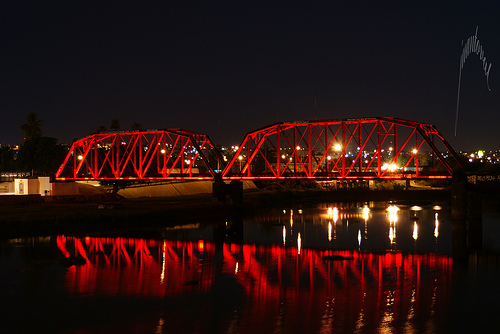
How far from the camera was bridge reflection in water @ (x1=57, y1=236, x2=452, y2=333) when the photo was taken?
1112 inches

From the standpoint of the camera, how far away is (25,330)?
2733 cm

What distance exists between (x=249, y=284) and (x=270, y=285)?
1.41m

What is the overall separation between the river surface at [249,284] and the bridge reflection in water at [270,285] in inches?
3.1

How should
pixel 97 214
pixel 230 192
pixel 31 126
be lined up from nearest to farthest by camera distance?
pixel 97 214 → pixel 230 192 → pixel 31 126

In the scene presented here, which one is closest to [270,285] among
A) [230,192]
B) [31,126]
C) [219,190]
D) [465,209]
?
[465,209]

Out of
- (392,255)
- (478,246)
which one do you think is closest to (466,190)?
(478,246)

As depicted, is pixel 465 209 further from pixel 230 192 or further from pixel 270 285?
pixel 270 285

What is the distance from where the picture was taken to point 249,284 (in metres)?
36.9

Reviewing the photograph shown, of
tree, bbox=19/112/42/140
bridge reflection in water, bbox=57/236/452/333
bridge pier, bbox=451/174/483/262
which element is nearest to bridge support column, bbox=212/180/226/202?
bridge reflection in water, bbox=57/236/452/333

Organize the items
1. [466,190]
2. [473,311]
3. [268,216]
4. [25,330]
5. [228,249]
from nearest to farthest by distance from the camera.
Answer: [25,330] → [473,311] → [228,249] → [466,190] → [268,216]

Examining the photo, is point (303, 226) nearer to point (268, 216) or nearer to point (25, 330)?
point (268, 216)

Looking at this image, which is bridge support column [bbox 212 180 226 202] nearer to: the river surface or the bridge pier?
the river surface

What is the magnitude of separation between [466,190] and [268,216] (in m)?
30.4

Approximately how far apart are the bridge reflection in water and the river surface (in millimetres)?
78
